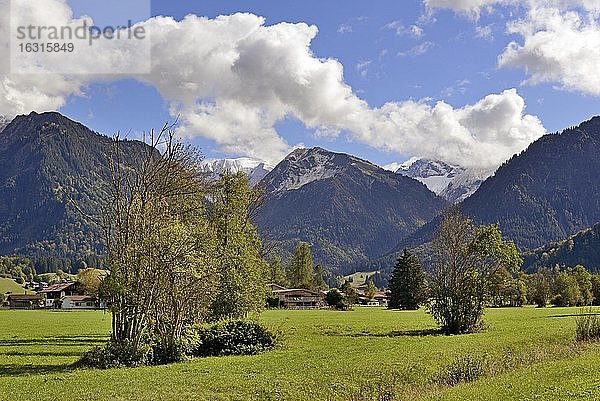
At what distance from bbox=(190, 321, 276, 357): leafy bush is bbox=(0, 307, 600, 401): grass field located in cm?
136

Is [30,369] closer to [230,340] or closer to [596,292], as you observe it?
[230,340]

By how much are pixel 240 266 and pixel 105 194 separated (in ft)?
50.4

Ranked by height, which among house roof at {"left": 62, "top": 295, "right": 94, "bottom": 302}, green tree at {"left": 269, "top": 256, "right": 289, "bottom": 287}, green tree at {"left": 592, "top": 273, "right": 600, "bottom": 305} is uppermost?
green tree at {"left": 269, "top": 256, "right": 289, "bottom": 287}

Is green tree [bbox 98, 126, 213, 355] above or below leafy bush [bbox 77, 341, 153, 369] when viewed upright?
above

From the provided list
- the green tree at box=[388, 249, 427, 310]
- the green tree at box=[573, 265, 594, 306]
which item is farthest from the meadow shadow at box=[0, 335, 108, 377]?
the green tree at box=[573, 265, 594, 306]

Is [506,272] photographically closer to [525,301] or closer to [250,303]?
[250,303]

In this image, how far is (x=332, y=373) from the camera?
94.5 feet

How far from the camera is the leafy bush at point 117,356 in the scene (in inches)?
1287

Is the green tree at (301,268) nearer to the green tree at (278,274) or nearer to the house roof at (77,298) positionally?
the green tree at (278,274)

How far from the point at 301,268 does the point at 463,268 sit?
88684mm

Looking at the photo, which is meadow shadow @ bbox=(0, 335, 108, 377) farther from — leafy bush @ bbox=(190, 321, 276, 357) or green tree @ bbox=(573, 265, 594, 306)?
green tree @ bbox=(573, 265, 594, 306)

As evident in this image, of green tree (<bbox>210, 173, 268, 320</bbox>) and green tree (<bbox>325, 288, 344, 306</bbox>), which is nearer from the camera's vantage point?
green tree (<bbox>210, 173, 268, 320</bbox>)

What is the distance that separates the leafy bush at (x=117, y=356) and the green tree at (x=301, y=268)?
10490 cm

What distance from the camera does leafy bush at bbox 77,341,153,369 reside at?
32688 mm
